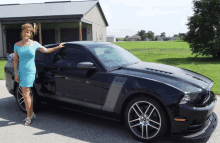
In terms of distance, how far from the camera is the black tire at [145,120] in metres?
3.25

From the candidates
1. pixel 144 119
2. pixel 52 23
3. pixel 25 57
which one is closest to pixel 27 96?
pixel 25 57

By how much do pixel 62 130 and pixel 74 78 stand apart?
990 mm

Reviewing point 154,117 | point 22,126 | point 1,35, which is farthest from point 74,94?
point 1,35

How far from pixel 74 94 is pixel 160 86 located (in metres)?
1.67

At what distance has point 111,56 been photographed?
4312 mm

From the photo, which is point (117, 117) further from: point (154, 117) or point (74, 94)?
point (74, 94)

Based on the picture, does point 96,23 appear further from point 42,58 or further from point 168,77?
point 168,77

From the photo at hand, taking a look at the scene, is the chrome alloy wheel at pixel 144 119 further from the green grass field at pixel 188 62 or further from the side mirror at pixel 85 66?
the green grass field at pixel 188 62

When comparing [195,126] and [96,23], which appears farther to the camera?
[96,23]

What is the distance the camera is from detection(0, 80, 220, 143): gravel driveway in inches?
141

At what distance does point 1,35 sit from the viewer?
2223 cm

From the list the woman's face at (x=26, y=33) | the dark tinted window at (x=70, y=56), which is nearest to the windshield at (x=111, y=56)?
the dark tinted window at (x=70, y=56)

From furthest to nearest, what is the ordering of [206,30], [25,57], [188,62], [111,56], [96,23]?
[96,23], [206,30], [188,62], [111,56], [25,57]

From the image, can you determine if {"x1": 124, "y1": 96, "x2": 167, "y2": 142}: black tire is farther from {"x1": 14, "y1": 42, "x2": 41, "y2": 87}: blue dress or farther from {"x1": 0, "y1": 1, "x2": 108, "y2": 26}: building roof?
{"x1": 0, "y1": 1, "x2": 108, "y2": 26}: building roof
